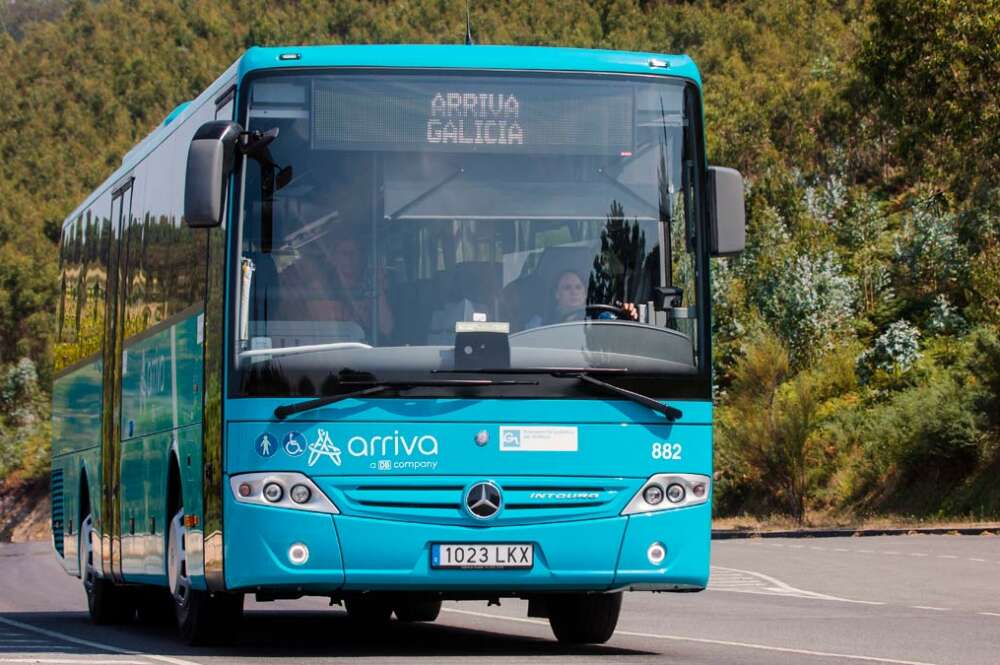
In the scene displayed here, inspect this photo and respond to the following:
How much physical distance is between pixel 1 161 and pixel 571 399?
136 m

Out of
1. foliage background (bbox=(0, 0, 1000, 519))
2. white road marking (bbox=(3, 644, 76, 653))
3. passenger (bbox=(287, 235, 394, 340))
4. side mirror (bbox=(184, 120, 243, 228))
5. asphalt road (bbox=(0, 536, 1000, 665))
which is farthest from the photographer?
foliage background (bbox=(0, 0, 1000, 519))

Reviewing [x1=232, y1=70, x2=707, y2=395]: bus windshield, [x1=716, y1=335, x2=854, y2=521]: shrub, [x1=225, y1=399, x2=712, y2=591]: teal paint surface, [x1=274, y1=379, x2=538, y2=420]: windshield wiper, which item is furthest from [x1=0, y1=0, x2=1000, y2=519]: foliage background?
[x1=274, y1=379, x2=538, y2=420]: windshield wiper

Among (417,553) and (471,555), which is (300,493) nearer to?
(417,553)

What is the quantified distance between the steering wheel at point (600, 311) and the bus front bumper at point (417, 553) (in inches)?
46.3

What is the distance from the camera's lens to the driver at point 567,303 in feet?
37.4

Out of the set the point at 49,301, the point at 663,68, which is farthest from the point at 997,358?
the point at 49,301

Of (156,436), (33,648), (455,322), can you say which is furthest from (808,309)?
(455,322)

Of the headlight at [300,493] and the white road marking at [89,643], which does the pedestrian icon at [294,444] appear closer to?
the headlight at [300,493]

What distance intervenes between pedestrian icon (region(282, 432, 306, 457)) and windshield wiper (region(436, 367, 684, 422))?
0.89 meters

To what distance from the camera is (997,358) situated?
4147 cm

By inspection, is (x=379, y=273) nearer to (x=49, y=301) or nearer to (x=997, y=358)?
(x=997, y=358)

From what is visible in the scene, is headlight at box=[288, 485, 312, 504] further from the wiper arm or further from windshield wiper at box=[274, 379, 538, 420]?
the wiper arm

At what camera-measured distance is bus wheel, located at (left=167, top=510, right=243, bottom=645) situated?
42.0 ft

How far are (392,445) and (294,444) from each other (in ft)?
1.82
